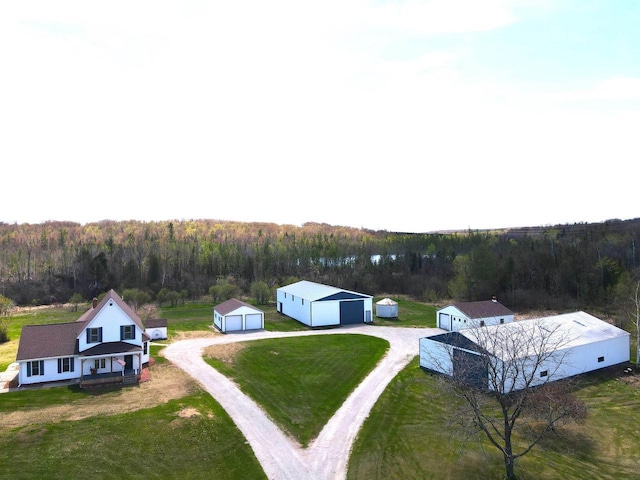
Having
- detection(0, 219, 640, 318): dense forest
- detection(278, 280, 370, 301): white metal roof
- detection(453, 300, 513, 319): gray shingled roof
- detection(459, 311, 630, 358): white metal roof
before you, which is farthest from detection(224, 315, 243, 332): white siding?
detection(459, 311, 630, 358): white metal roof

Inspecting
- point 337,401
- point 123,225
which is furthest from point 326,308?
point 123,225

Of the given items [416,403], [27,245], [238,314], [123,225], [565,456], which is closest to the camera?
[565,456]

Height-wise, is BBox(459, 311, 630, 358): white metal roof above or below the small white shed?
above

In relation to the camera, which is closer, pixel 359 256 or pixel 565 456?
pixel 565 456

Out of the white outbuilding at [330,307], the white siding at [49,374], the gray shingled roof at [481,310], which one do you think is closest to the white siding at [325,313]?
the white outbuilding at [330,307]

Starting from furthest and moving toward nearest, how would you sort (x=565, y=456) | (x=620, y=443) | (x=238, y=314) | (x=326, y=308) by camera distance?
→ (x=326, y=308)
(x=238, y=314)
(x=620, y=443)
(x=565, y=456)

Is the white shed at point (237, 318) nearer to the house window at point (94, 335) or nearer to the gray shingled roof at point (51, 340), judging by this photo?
the gray shingled roof at point (51, 340)

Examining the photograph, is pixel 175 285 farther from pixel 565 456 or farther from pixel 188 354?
pixel 565 456

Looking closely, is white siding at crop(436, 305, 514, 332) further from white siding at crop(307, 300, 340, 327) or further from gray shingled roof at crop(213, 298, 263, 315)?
gray shingled roof at crop(213, 298, 263, 315)
